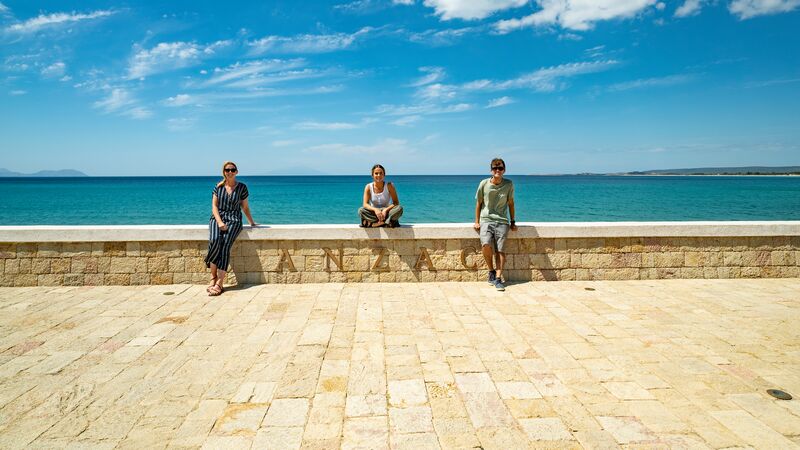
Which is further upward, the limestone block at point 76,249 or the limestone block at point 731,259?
the limestone block at point 76,249

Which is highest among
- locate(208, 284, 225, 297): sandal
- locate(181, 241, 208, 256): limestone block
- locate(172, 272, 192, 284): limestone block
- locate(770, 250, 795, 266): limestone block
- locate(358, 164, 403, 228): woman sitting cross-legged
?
locate(358, 164, 403, 228): woman sitting cross-legged

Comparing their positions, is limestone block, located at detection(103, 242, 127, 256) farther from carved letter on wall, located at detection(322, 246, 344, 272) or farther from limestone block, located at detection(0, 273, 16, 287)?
carved letter on wall, located at detection(322, 246, 344, 272)

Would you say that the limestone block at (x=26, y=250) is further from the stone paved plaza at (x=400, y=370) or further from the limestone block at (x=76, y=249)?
the stone paved plaza at (x=400, y=370)

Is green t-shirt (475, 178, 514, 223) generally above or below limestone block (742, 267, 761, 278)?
above

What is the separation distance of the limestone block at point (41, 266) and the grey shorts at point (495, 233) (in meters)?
6.36

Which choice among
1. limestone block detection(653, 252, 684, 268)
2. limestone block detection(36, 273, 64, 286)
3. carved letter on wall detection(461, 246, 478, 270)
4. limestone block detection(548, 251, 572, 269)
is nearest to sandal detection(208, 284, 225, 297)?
limestone block detection(36, 273, 64, 286)

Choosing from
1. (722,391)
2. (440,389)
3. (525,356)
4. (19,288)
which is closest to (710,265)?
(722,391)

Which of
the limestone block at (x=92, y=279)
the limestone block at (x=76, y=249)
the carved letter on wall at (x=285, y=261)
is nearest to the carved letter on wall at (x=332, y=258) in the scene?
the carved letter on wall at (x=285, y=261)

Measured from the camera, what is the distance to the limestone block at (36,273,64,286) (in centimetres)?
572

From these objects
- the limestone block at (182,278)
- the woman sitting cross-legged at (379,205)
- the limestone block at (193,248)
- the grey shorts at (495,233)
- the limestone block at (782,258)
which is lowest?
the limestone block at (182,278)

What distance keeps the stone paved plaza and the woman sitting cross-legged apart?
45.1 inches

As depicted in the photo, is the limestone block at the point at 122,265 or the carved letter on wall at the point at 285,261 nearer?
the limestone block at the point at 122,265

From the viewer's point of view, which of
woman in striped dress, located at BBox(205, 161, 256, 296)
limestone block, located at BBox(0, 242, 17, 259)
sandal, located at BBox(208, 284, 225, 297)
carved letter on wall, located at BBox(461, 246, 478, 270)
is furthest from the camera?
carved letter on wall, located at BBox(461, 246, 478, 270)

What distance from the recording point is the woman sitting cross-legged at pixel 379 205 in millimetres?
5820
